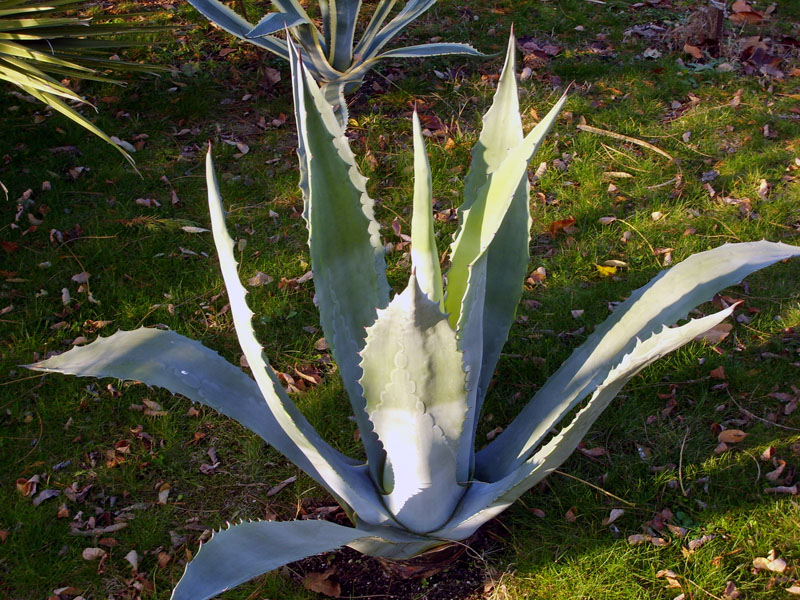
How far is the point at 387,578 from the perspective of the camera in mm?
2227

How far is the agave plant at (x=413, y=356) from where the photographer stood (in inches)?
61.4

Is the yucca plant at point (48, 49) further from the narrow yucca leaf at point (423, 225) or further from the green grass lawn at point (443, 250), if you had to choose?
the narrow yucca leaf at point (423, 225)

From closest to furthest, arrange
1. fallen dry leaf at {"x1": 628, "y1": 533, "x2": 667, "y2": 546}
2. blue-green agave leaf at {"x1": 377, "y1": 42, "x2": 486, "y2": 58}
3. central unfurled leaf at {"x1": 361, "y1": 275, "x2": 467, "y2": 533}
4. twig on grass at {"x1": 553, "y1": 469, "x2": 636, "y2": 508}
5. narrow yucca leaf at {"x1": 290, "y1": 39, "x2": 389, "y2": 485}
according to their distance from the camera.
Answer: central unfurled leaf at {"x1": 361, "y1": 275, "x2": 467, "y2": 533}, narrow yucca leaf at {"x1": 290, "y1": 39, "x2": 389, "y2": 485}, fallen dry leaf at {"x1": 628, "y1": 533, "x2": 667, "y2": 546}, twig on grass at {"x1": 553, "y1": 469, "x2": 636, "y2": 508}, blue-green agave leaf at {"x1": 377, "y1": 42, "x2": 486, "y2": 58}

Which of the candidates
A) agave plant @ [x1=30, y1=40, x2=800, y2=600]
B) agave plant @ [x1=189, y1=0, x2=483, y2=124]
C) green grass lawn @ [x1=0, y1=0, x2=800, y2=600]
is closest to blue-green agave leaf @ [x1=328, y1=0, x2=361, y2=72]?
agave plant @ [x1=189, y1=0, x2=483, y2=124]

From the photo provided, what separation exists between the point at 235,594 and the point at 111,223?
6.86 feet

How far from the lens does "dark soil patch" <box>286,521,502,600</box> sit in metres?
2.19

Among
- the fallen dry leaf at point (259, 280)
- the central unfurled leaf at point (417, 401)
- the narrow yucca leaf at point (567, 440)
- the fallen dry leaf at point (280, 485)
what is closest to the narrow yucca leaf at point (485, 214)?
the central unfurled leaf at point (417, 401)

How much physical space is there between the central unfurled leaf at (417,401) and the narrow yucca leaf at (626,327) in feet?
0.79

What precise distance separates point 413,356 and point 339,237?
0.57 meters

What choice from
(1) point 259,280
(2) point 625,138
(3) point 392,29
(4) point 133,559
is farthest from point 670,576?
(3) point 392,29

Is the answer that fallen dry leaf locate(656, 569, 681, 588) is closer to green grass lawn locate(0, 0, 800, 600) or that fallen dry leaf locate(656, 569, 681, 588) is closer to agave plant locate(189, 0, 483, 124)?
green grass lawn locate(0, 0, 800, 600)

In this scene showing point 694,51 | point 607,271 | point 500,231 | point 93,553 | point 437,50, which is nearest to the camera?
point 500,231

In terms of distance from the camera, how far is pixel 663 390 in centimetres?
276

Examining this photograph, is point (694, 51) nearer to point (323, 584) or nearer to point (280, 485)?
point (280, 485)
